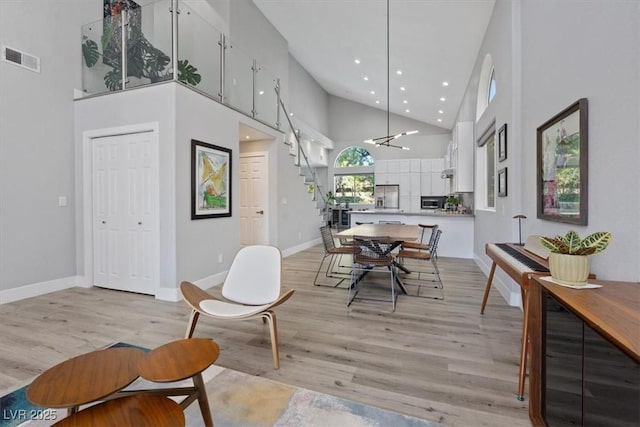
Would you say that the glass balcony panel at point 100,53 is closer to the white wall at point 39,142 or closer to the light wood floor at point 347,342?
the white wall at point 39,142

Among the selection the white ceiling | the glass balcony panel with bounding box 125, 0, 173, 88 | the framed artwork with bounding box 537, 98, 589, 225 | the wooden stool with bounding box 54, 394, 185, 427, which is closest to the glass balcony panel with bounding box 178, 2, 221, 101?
the glass balcony panel with bounding box 125, 0, 173, 88

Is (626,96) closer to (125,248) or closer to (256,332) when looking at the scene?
(256,332)

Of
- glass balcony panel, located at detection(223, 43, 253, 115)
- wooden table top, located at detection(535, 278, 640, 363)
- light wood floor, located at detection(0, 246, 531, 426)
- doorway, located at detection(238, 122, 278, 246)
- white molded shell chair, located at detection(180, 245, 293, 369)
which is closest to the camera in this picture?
wooden table top, located at detection(535, 278, 640, 363)

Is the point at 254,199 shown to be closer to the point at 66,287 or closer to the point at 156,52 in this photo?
the point at 156,52

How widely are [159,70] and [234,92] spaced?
1170 mm

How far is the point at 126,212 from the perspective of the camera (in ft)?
12.2

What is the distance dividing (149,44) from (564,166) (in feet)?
15.7

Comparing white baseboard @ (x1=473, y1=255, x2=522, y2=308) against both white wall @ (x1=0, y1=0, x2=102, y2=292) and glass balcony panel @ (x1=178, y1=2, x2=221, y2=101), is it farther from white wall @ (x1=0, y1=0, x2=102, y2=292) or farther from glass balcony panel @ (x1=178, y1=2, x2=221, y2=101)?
white wall @ (x1=0, y1=0, x2=102, y2=292)

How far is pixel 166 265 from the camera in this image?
11.4 feet

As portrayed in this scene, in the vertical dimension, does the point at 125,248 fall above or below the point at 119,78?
below

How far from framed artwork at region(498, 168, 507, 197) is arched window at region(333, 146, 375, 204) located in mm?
7084

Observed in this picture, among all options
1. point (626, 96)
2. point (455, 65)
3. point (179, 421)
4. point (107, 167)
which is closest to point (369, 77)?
point (455, 65)

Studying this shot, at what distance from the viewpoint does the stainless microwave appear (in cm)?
911

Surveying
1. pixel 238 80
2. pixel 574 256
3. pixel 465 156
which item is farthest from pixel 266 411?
pixel 465 156
